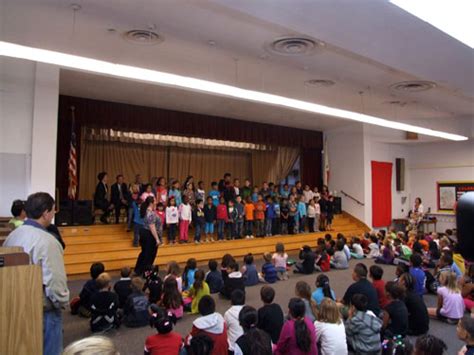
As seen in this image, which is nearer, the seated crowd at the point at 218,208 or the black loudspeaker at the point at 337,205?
the seated crowd at the point at 218,208

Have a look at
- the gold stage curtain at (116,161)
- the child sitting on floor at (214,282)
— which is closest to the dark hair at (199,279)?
the child sitting on floor at (214,282)

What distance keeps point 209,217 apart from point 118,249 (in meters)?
2.41

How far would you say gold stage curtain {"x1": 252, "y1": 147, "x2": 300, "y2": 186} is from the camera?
45.4 ft

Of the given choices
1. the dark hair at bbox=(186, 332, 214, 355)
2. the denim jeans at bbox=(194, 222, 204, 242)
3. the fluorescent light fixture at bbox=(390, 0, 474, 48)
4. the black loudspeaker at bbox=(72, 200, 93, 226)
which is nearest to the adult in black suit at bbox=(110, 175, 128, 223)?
the black loudspeaker at bbox=(72, 200, 93, 226)

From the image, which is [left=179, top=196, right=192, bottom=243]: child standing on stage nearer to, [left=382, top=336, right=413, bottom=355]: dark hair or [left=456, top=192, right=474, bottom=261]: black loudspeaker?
[left=382, top=336, right=413, bottom=355]: dark hair

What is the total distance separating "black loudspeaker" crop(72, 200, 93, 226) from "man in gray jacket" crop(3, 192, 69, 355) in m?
6.25

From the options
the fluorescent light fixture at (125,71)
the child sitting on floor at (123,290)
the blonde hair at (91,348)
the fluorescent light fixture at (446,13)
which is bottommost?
the child sitting on floor at (123,290)

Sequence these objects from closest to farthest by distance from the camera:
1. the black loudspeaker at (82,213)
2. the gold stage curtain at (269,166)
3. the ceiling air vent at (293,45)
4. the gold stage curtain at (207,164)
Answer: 1. the ceiling air vent at (293,45)
2. the black loudspeaker at (82,213)
3. the gold stage curtain at (207,164)
4. the gold stage curtain at (269,166)

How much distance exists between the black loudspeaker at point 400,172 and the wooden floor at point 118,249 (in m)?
7.01

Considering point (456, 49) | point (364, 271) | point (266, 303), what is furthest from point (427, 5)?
point (266, 303)

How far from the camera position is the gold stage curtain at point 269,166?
45.4 feet

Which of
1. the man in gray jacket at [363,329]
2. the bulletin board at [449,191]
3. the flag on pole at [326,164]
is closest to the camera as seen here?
the man in gray jacket at [363,329]

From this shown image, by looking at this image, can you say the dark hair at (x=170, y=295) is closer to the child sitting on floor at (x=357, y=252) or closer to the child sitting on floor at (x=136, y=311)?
the child sitting on floor at (x=136, y=311)

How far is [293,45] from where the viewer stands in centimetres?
604
